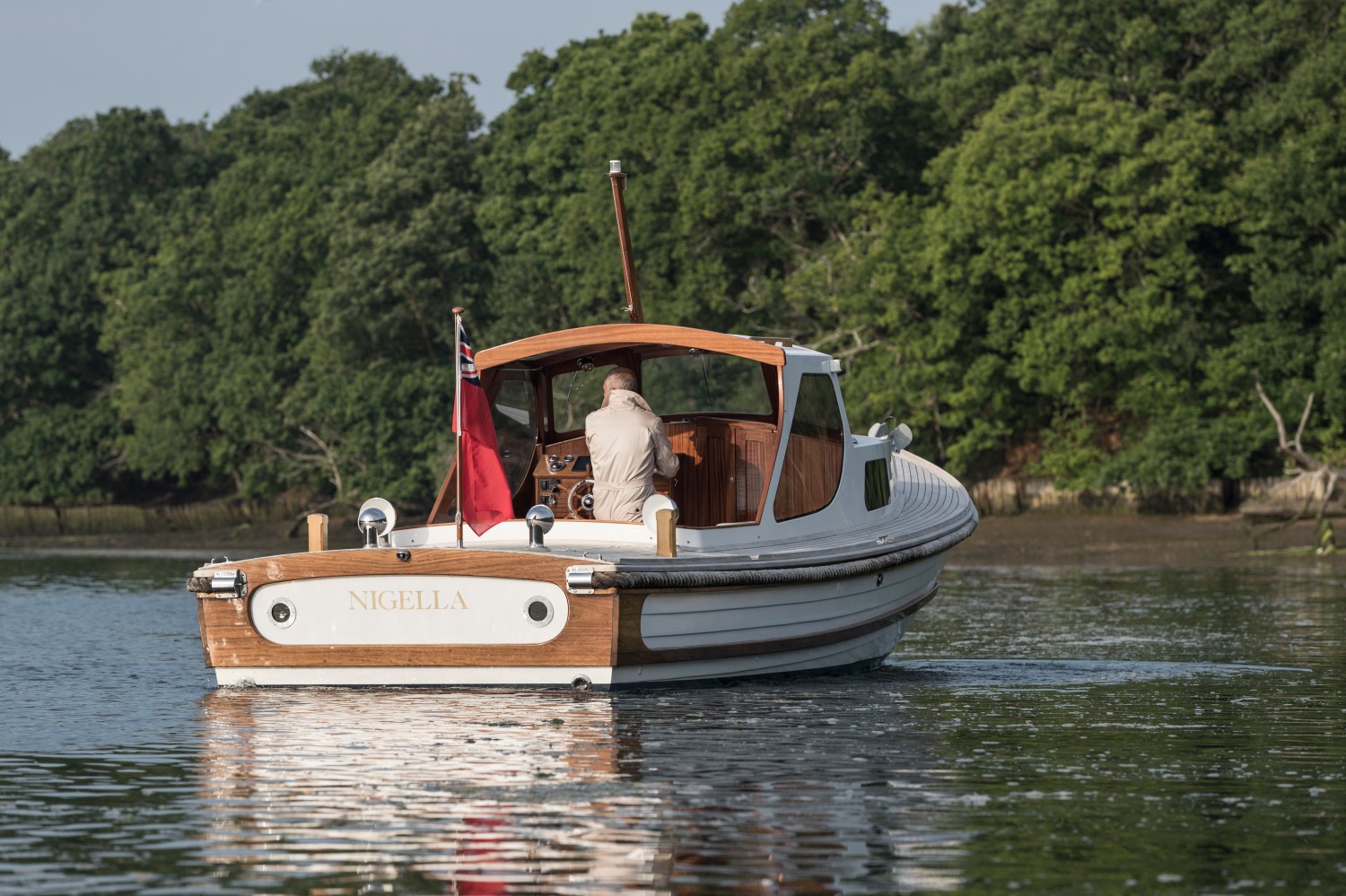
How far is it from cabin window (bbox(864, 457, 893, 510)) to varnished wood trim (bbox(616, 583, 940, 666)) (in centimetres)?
101

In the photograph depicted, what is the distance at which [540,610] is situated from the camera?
484 inches

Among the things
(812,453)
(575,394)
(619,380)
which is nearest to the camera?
(619,380)

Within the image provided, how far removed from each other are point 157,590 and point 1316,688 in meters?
18.9

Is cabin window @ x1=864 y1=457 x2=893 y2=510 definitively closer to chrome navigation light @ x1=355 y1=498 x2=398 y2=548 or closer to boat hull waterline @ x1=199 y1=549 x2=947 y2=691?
boat hull waterline @ x1=199 y1=549 x2=947 y2=691

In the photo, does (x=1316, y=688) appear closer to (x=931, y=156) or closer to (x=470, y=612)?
(x=470, y=612)

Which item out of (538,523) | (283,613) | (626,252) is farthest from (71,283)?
(538,523)

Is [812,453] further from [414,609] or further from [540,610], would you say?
[414,609]

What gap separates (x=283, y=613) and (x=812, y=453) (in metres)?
4.20

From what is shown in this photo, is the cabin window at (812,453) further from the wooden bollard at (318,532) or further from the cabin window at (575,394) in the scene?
the wooden bollard at (318,532)

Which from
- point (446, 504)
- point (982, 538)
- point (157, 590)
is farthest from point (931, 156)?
point (446, 504)

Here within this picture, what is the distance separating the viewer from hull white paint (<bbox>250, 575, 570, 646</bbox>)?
1227 centimetres

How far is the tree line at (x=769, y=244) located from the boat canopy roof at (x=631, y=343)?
78.9 ft

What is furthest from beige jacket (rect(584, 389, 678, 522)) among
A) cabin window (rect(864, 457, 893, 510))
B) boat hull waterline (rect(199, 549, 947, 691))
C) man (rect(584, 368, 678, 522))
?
cabin window (rect(864, 457, 893, 510))

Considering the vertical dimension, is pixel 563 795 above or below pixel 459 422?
below
